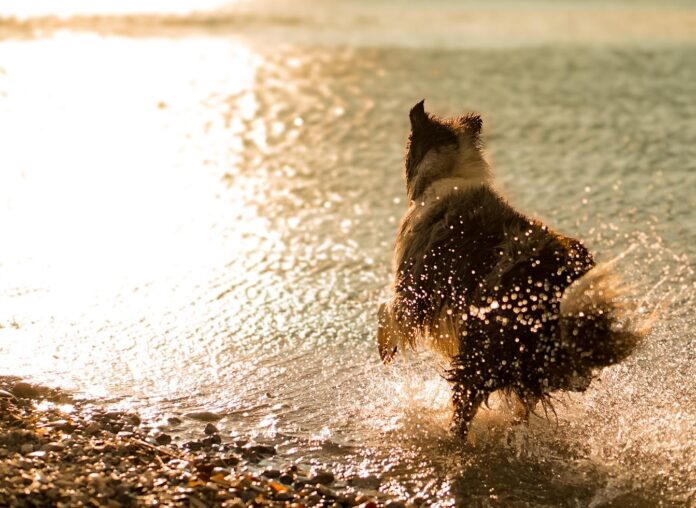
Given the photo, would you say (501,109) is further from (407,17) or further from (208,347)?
(407,17)

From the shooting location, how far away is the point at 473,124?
5746 mm

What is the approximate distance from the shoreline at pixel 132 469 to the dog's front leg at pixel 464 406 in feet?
1.81

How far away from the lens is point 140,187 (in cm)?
953

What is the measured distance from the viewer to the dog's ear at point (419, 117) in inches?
224

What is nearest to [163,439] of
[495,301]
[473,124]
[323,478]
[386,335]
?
[323,478]

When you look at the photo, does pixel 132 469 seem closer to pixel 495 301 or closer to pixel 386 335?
pixel 386 335

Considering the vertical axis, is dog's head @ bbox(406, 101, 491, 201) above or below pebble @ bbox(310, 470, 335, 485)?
above

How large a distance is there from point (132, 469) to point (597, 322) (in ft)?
7.07

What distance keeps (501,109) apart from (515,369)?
315 inches

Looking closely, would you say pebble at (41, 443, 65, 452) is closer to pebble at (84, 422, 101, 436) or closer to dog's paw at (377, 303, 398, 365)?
pebble at (84, 422, 101, 436)

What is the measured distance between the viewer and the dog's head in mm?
5562

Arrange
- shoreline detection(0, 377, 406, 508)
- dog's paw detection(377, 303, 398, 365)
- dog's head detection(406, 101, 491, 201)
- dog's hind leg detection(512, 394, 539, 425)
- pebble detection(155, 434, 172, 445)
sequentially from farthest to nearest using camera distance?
1. dog's head detection(406, 101, 491, 201)
2. dog's paw detection(377, 303, 398, 365)
3. pebble detection(155, 434, 172, 445)
4. dog's hind leg detection(512, 394, 539, 425)
5. shoreline detection(0, 377, 406, 508)

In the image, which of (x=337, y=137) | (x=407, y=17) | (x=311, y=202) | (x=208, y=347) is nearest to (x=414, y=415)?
(x=208, y=347)

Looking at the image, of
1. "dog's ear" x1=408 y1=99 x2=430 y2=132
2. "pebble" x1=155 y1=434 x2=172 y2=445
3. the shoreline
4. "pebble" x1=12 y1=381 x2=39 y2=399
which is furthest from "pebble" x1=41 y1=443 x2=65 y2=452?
"dog's ear" x1=408 y1=99 x2=430 y2=132
